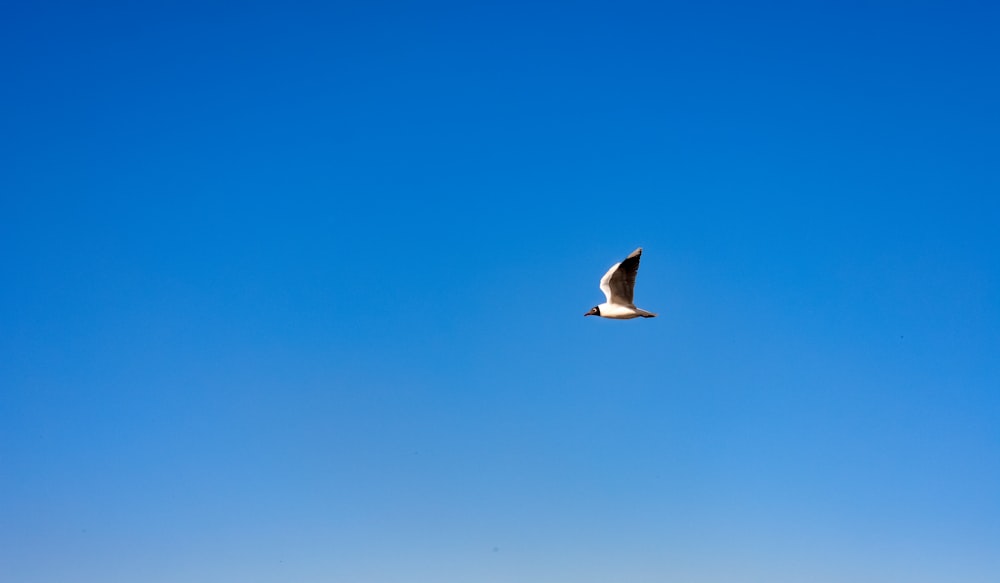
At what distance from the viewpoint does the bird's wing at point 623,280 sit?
4506 cm

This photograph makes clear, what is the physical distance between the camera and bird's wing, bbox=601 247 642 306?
45062 mm

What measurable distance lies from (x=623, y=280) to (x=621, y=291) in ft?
2.86

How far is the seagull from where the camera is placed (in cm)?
4522

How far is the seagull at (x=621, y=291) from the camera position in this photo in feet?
148

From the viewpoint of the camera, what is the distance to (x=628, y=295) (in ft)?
154

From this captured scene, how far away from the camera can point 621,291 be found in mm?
46812

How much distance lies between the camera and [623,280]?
1815 inches
